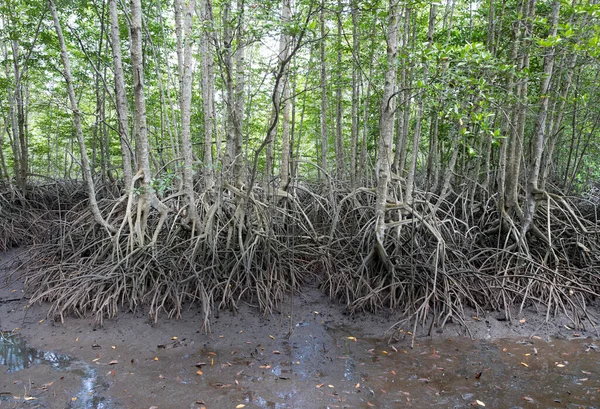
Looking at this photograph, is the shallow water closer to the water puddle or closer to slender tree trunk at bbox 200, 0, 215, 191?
the water puddle

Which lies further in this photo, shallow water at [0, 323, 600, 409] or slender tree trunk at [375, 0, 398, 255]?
slender tree trunk at [375, 0, 398, 255]

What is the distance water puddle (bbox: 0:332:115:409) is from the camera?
2689mm

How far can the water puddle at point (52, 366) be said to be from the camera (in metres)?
2.69

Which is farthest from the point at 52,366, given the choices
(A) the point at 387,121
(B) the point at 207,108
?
(A) the point at 387,121

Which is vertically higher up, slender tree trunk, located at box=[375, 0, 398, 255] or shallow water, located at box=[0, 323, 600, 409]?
slender tree trunk, located at box=[375, 0, 398, 255]

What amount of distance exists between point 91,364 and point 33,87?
414 inches

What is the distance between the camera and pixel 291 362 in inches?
131

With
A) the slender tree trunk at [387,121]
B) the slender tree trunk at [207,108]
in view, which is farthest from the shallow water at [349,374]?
the slender tree trunk at [207,108]

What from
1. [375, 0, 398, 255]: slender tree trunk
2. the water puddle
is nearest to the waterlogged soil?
the water puddle

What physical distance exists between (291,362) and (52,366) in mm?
1966

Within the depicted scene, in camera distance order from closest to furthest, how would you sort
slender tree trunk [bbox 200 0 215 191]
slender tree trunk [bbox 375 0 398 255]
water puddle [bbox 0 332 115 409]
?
water puddle [bbox 0 332 115 409] → slender tree trunk [bbox 375 0 398 255] → slender tree trunk [bbox 200 0 215 191]

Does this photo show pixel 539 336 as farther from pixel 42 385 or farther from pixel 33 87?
pixel 33 87

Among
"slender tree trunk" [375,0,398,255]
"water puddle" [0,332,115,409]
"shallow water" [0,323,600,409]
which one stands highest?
"slender tree trunk" [375,0,398,255]

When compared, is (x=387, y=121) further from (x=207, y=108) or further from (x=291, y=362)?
(x=291, y=362)
